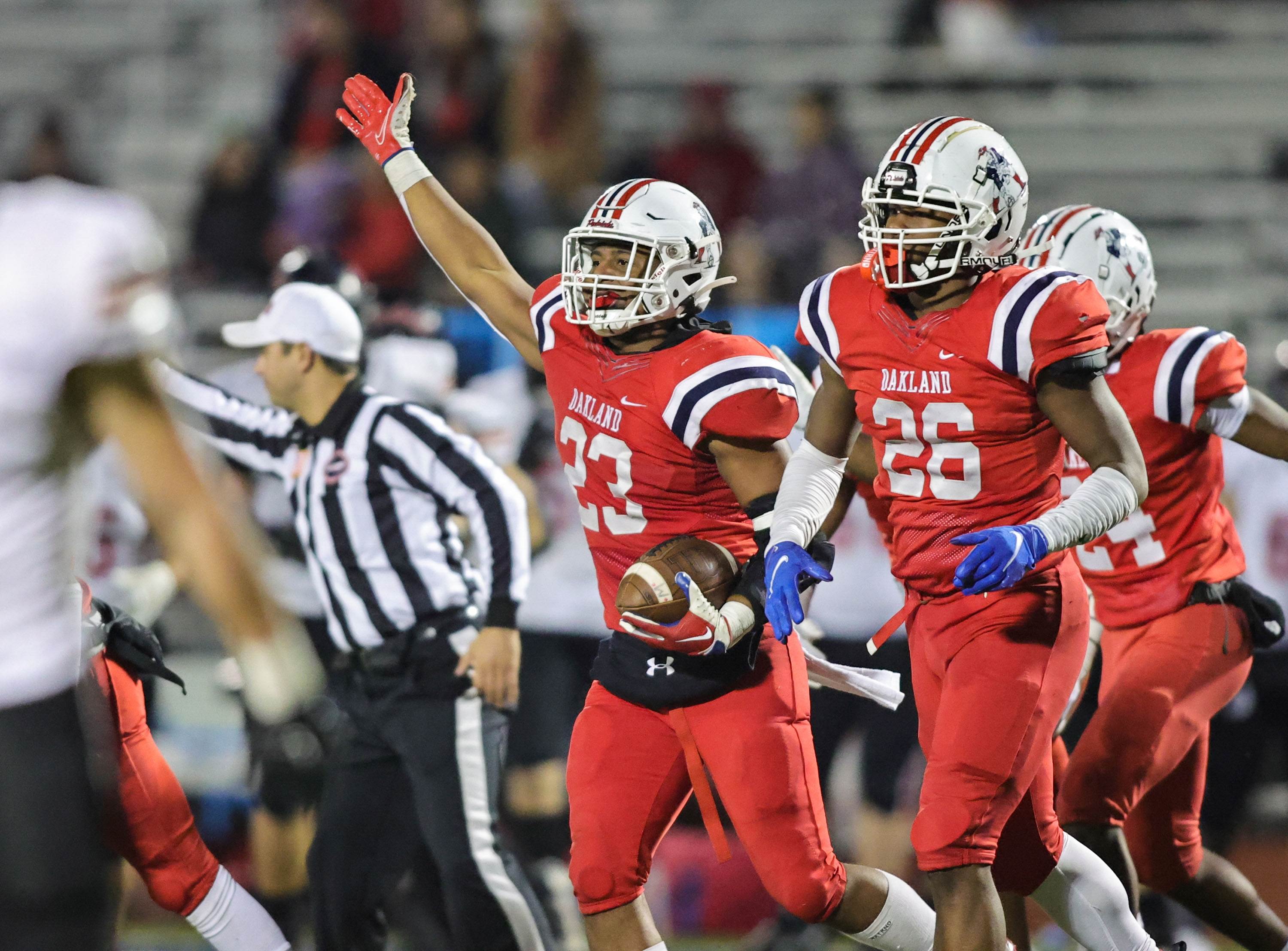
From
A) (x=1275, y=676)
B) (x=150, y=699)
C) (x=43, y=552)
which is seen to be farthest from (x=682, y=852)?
(x=43, y=552)

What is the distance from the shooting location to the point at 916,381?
10.8 feet

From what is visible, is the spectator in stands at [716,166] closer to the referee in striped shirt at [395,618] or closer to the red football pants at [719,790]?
the referee in striped shirt at [395,618]

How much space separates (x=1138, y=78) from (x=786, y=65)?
191 centimetres

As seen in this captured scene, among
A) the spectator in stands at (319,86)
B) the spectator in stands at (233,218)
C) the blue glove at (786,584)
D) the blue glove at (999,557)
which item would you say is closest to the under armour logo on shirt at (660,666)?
the blue glove at (786,584)

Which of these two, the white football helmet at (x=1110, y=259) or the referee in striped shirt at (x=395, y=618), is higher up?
the white football helmet at (x=1110, y=259)

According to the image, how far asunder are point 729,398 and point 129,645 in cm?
143

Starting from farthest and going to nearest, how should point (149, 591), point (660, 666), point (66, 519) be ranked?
point (149, 591) < point (660, 666) < point (66, 519)

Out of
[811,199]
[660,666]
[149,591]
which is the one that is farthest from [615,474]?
[811,199]

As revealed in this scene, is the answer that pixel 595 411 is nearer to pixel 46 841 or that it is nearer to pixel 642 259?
pixel 642 259

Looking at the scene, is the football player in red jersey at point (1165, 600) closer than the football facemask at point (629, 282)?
No

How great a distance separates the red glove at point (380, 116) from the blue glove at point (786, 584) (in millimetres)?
1474

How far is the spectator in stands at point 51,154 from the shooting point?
348 inches

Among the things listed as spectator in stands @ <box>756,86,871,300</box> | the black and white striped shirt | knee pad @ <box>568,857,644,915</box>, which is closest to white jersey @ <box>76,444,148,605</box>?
the black and white striped shirt

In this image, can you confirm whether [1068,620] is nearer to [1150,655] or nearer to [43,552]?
[1150,655]
